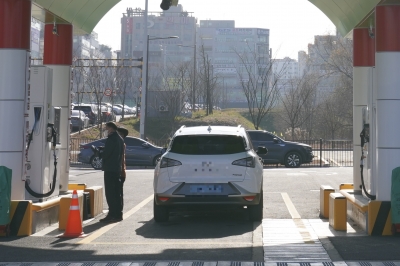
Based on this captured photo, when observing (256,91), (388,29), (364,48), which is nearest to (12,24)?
(388,29)

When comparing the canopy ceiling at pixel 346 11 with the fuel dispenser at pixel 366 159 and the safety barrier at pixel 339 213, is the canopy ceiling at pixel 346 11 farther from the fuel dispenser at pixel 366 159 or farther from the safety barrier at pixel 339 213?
the safety barrier at pixel 339 213

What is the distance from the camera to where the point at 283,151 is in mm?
30641

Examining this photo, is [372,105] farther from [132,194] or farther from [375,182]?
[132,194]

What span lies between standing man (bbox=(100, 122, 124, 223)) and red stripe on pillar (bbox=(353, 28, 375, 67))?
17.0 feet

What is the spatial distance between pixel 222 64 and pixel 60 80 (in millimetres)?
149095

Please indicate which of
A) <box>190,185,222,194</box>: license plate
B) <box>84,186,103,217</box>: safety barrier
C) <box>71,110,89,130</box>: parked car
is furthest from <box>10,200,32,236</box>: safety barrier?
<box>71,110,89,130</box>: parked car

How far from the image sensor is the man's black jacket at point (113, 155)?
1245 cm

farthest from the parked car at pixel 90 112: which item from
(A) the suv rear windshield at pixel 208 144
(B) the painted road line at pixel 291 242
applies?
(B) the painted road line at pixel 291 242

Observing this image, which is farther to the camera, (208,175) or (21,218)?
(208,175)

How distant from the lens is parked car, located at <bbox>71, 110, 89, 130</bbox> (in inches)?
1789

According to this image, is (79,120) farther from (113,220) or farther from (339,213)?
(339,213)

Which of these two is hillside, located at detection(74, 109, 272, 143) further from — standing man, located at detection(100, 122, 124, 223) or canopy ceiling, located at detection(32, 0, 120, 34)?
standing man, located at detection(100, 122, 124, 223)

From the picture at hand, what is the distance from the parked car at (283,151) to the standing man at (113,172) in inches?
720

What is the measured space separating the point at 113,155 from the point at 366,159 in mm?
4481
